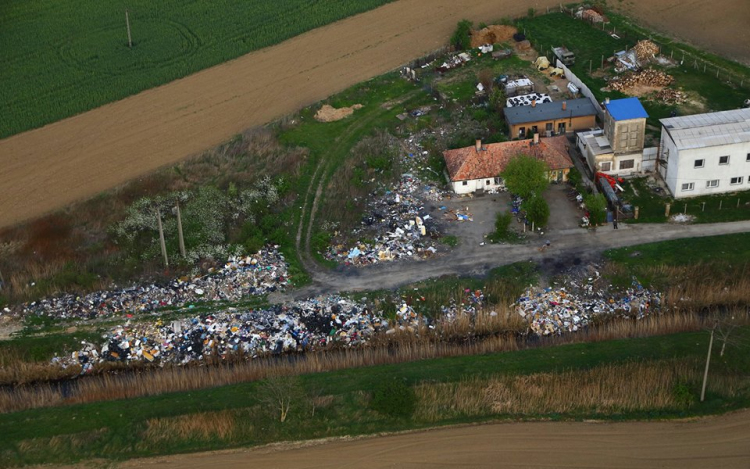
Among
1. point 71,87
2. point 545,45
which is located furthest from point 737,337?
point 71,87

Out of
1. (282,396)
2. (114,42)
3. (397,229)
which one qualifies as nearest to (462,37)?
(397,229)

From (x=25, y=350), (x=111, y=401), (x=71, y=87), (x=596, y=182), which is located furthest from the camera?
(x=71, y=87)

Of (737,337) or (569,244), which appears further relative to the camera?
(569,244)

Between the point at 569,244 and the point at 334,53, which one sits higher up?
the point at 334,53

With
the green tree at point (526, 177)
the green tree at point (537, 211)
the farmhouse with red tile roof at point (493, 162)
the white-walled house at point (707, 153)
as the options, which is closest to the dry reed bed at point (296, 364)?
the green tree at point (537, 211)

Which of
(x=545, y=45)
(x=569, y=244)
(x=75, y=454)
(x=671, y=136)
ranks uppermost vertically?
(x=545, y=45)

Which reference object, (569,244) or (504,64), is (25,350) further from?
(504,64)

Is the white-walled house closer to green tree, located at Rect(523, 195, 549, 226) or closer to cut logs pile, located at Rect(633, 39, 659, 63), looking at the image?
green tree, located at Rect(523, 195, 549, 226)
